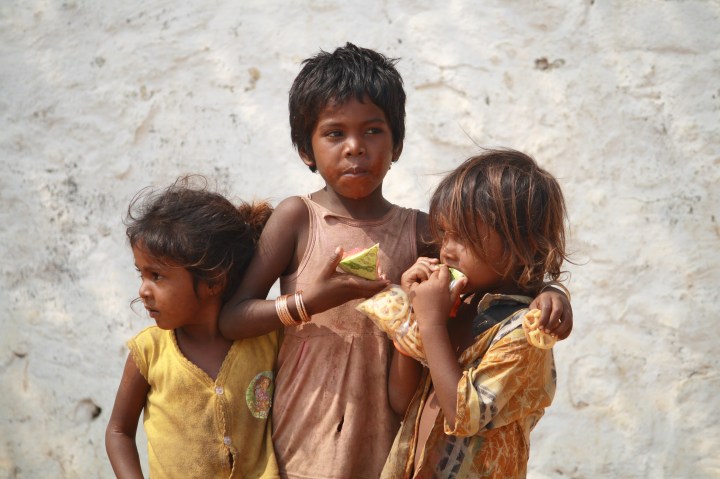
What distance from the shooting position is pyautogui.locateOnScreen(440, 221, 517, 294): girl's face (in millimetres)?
2186

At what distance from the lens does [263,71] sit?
12.7 ft

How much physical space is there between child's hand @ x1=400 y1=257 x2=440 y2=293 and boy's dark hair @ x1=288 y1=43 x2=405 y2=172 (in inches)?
17.9

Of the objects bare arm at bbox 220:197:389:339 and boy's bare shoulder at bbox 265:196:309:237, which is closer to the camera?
bare arm at bbox 220:197:389:339

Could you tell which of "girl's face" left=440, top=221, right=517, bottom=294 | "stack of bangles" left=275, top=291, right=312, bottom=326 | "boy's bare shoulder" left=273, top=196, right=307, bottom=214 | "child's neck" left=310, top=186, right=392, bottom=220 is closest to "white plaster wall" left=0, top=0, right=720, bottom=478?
"child's neck" left=310, top=186, right=392, bottom=220

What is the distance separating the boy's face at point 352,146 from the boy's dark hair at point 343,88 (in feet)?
0.08

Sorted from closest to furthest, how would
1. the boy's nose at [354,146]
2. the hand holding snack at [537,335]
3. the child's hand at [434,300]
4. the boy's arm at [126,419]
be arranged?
the hand holding snack at [537,335] → the child's hand at [434,300] → the boy's nose at [354,146] → the boy's arm at [126,419]

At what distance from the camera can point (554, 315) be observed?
6.63 feet

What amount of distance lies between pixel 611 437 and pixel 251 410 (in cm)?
181

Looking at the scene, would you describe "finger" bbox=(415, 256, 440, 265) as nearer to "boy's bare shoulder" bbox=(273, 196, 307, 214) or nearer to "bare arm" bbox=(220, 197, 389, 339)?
"bare arm" bbox=(220, 197, 389, 339)

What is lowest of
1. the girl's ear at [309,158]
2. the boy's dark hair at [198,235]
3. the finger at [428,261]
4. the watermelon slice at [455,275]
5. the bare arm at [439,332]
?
the bare arm at [439,332]

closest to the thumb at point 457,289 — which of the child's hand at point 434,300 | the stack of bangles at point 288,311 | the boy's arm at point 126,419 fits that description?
the child's hand at point 434,300

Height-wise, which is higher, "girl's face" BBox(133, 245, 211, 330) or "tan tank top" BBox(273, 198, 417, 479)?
"girl's face" BBox(133, 245, 211, 330)

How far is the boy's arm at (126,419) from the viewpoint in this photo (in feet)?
7.97

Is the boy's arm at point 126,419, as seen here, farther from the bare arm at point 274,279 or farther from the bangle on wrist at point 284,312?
the bangle on wrist at point 284,312
